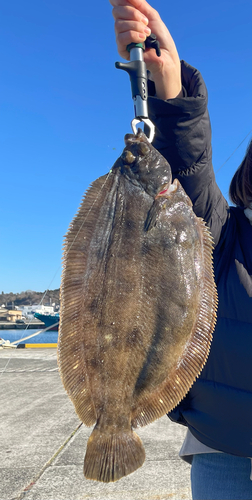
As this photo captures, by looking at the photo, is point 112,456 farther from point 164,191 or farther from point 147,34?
point 147,34

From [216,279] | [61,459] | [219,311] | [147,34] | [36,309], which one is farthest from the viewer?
[36,309]

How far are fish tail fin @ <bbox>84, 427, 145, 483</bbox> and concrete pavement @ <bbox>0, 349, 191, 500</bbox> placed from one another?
0.93 metres

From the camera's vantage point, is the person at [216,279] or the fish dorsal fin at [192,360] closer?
the fish dorsal fin at [192,360]

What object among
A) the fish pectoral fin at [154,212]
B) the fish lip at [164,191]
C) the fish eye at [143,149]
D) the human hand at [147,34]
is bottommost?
the fish pectoral fin at [154,212]

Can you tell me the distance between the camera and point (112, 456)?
1.32m

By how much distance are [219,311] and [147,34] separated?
1.23 m

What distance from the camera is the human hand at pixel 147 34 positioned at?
1.51 m

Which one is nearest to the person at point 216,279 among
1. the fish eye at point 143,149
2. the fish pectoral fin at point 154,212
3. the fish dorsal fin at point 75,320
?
the fish eye at point 143,149

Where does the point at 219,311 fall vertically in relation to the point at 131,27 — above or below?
below

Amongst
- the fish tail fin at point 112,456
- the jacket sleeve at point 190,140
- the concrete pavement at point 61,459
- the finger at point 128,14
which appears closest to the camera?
the fish tail fin at point 112,456

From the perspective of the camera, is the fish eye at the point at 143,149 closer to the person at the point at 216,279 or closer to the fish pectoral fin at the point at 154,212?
the person at the point at 216,279

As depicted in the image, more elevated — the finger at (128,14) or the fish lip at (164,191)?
the finger at (128,14)

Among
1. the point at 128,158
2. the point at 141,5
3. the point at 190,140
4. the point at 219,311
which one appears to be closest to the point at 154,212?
the point at 128,158

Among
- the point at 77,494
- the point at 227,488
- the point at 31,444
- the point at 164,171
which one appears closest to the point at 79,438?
the point at 31,444
